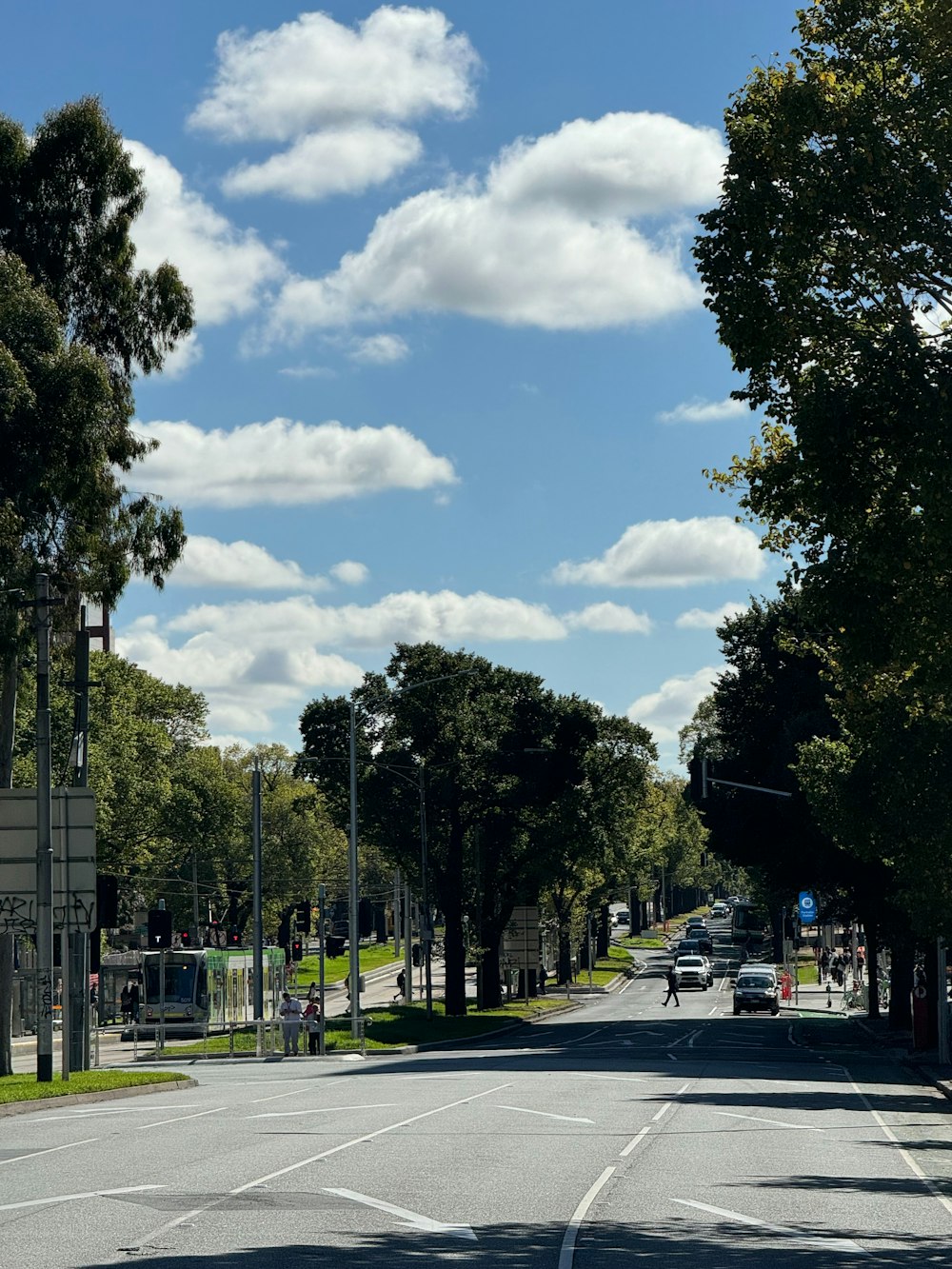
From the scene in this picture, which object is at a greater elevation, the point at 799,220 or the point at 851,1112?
the point at 799,220

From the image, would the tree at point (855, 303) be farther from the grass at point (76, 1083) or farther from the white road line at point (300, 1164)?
the grass at point (76, 1083)

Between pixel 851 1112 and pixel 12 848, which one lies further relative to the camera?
pixel 12 848

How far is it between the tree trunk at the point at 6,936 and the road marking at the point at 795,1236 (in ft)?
80.7

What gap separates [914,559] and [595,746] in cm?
5120

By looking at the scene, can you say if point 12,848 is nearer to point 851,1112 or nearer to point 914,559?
point 851,1112

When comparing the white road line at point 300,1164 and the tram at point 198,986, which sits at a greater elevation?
the white road line at point 300,1164

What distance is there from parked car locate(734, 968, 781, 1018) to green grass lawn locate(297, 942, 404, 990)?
42.7m

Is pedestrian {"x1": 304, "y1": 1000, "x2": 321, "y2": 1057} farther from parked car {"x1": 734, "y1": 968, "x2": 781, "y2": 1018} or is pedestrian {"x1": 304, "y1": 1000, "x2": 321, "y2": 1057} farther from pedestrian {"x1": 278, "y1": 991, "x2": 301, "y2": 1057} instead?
parked car {"x1": 734, "y1": 968, "x2": 781, "y2": 1018}

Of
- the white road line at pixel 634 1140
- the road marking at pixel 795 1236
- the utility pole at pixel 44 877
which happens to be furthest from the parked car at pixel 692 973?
the road marking at pixel 795 1236

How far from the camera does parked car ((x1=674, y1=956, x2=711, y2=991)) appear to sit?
9300 cm

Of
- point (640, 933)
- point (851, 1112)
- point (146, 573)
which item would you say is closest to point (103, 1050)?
point (146, 573)

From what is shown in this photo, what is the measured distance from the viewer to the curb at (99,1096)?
1047 inches

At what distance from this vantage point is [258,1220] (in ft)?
42.7

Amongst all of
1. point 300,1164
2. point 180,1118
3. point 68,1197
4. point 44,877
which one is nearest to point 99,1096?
point 44,877
